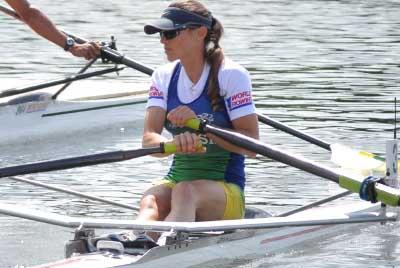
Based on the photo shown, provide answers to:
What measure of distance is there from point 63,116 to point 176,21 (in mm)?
5614

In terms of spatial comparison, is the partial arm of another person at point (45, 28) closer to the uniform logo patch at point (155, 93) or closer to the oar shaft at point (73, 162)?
the uniform logo patch at point (155, 93)

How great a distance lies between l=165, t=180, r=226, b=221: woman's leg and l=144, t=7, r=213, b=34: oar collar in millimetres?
824

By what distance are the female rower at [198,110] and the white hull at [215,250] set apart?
151 millimetres

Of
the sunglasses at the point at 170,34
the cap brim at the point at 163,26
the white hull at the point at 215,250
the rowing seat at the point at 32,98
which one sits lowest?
the rowing seat at the point at 32,98

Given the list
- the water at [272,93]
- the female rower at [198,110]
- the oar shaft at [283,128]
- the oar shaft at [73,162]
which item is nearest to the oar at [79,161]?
the oar shaft at [73,162]

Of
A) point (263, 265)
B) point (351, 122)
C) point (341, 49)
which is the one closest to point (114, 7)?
point (341, 49)

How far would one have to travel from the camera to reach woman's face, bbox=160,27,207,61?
25.0ft

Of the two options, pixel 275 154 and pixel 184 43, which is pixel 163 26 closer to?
pixel 184 43

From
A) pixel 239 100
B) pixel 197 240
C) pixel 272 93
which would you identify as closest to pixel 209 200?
pixel 197 240

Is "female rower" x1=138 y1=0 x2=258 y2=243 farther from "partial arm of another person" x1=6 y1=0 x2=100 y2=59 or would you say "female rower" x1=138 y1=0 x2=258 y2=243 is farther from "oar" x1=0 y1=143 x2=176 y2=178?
"partial arm of another person" x1=6 y1=0 x2=100 y2=59

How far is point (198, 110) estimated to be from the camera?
7.73 m

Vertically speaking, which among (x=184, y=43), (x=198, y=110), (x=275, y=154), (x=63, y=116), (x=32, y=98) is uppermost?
(x=184, y=43)

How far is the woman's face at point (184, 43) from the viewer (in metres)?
7.63

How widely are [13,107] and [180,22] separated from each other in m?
5.15
